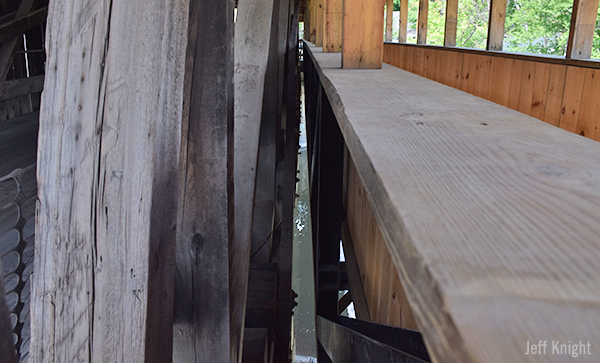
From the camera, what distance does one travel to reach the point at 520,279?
34 cm

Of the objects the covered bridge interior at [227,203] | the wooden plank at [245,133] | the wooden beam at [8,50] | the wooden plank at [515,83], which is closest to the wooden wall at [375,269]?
the covered bridge interior at [227,203]

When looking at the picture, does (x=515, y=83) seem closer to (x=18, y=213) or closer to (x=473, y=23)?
(x=18, y=213)

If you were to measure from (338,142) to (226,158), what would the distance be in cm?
134

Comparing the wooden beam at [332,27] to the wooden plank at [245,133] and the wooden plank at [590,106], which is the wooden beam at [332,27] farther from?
the wooden plank at [245,133]

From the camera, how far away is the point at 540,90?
11.3 ft

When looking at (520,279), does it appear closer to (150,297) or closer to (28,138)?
(150,297)

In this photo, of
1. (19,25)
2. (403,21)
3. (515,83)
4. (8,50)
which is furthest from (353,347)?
(403,21)

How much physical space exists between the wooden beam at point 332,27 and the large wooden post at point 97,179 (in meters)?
3.58

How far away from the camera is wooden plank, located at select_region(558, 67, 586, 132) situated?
2.92 m

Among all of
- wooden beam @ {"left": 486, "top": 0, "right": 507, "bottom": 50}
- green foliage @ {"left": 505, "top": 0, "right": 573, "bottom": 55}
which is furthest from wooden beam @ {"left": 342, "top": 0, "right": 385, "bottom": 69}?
green foliage @ {"left": 505, "top": 0, "right": 573, "bottom": 55}

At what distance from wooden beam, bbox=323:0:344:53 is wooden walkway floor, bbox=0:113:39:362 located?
2713 mm

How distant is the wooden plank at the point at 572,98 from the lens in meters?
2.92

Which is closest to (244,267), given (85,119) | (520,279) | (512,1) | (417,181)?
(85,119)

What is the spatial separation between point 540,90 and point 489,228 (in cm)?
352
